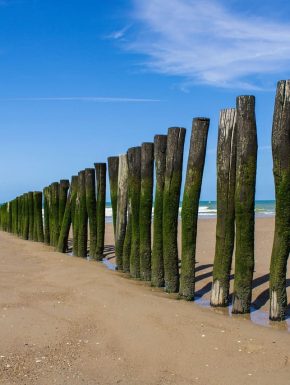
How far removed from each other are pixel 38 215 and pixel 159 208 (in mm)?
9259

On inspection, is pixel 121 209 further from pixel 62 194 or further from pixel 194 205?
pixel 62 194

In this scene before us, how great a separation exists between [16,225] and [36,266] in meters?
12.2

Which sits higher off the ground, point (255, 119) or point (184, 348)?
point (255, 119)

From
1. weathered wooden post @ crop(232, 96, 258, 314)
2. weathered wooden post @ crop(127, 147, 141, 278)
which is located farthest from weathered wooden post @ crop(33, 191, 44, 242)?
weathered wooden post @ crop(232, 96, 258, 314)

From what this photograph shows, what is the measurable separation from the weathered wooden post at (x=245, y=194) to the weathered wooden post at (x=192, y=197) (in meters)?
0.83

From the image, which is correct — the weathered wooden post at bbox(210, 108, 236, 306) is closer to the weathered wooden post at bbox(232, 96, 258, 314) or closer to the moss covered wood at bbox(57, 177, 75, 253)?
the weathered wooden post at bbox(232, 96, 258, 314)

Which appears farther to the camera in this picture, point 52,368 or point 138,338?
point 138,338

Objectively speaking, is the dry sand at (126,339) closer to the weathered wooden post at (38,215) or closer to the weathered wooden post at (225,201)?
the weathered wooden post at (225,201)

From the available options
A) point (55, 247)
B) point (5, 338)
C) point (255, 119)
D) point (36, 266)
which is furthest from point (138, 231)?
point (55, 247)

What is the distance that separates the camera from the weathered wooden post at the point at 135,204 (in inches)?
319

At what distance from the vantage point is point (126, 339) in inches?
186

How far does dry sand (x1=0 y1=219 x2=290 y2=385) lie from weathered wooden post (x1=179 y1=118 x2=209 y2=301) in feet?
0.96

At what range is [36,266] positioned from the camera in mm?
9391

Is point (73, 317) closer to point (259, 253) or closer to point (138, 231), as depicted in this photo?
point (138, 231)
